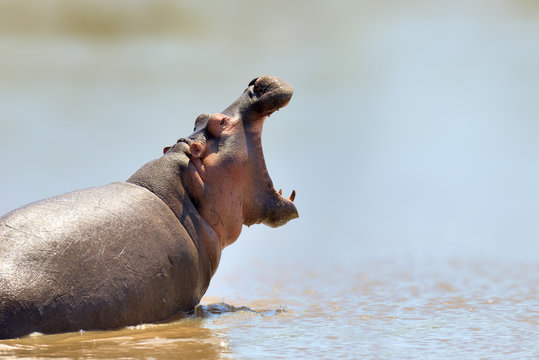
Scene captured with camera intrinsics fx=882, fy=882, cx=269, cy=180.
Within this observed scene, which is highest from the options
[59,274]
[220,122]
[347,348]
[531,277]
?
[220,122]

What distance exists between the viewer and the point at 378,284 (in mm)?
7035

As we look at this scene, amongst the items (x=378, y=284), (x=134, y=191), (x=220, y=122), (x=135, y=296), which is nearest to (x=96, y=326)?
(x=135, y=296)

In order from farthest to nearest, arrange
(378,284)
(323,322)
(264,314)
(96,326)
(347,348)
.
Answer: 1. (378,284)
2. (264,314)
3. (323,322)
4. (96,326)
5. (347,348)

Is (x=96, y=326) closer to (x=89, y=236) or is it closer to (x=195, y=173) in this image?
(x=89, y=236)

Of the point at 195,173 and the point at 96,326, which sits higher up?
the point at 195,173

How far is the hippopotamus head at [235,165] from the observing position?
5.28 meters

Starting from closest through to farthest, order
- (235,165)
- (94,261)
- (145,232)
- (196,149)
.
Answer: (94,261) < (145,232) < (196,149) < (235,165)

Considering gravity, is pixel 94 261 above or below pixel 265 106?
below

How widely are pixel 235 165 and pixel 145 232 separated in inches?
33.0

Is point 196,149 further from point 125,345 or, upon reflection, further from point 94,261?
point 125,345

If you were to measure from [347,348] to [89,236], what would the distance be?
1.43 meters

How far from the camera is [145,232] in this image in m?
4.77

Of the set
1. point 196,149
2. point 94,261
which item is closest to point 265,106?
point 196,149

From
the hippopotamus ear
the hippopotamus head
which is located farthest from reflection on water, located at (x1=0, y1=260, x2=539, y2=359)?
the hippopotamus ear
